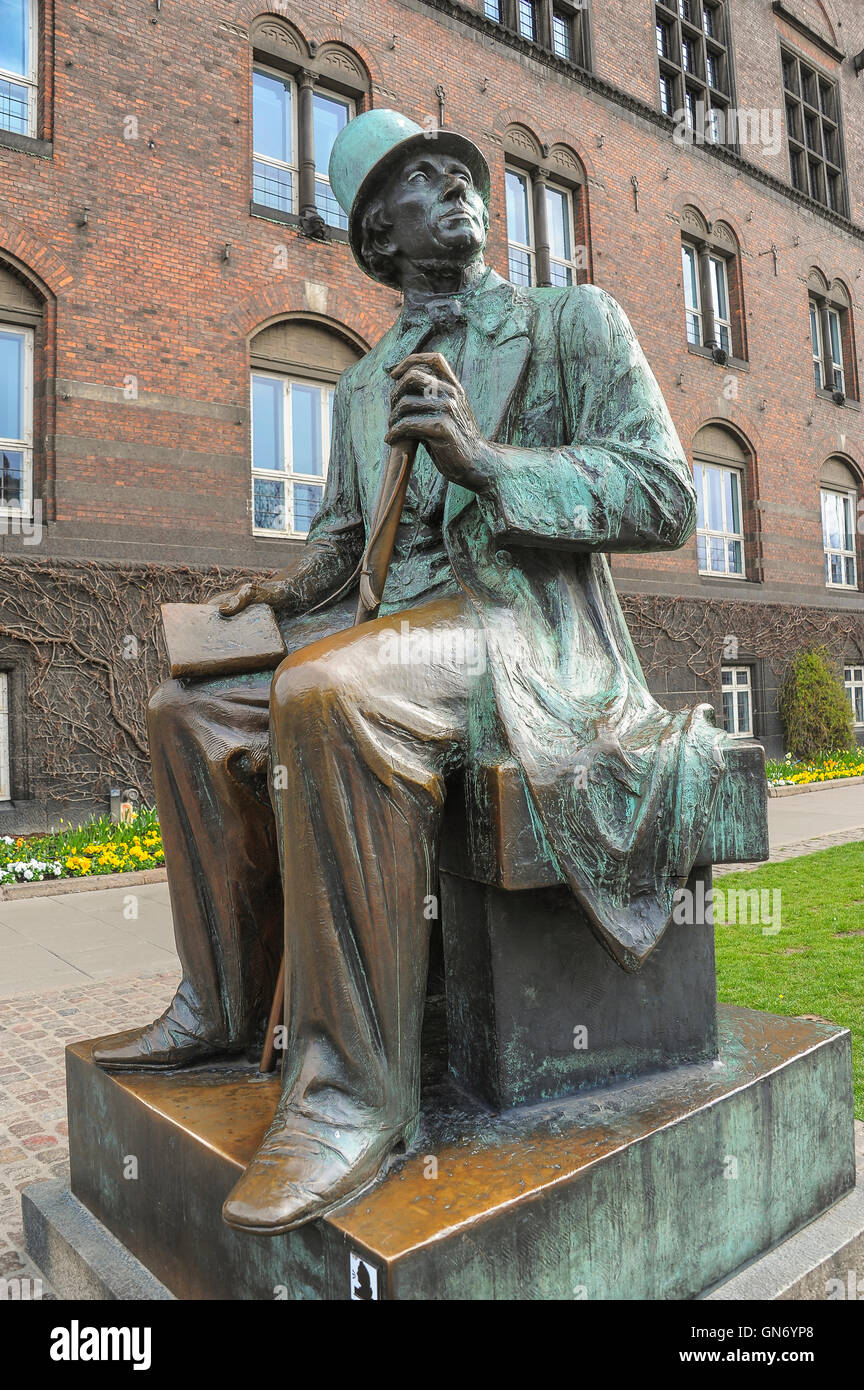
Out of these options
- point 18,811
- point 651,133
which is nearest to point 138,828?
point 18,811

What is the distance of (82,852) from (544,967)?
7.77 m

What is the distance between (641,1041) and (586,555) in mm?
1029

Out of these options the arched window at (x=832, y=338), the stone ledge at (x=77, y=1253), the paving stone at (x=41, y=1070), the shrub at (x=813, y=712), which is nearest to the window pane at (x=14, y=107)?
the paving stone at (x=41, y=1070)

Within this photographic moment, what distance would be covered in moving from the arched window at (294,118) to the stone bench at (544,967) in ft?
39.3

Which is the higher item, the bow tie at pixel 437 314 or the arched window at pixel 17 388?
the arched window at pixel 17 388

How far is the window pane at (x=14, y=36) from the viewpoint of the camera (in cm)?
1043

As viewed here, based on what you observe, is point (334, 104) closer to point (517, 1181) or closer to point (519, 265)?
point (519, 265)

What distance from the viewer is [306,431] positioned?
41.2ft

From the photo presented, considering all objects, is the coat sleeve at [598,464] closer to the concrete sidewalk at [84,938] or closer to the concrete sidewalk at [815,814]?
the concrete sidewalk at [84,938]

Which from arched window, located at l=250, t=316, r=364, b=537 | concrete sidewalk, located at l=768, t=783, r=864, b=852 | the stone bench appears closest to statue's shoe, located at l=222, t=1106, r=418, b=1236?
the stone bench

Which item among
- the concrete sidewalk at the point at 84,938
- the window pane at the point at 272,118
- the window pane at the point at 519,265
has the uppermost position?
the window pane at the point at 272,118

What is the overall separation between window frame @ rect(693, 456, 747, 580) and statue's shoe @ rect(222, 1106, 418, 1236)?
56.0 ft

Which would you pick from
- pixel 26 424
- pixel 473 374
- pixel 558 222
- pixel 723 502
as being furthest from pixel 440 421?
pixel 723 502

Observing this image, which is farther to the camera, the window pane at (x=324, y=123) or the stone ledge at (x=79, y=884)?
the window pane at (x=324, y=123)
